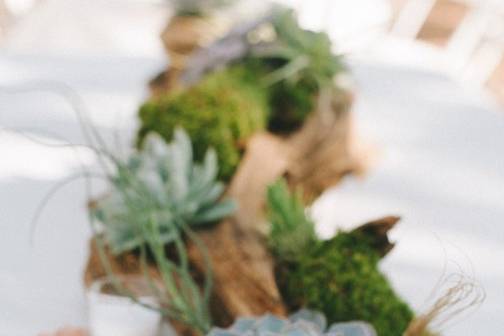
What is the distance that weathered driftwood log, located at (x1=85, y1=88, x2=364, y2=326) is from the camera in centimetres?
88

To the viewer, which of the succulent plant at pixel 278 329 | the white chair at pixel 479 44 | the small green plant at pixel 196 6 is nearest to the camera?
the succulent plant at pixel 278 329

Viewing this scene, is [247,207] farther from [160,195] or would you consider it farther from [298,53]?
[298,53]

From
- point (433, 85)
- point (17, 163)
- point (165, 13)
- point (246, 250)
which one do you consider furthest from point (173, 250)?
point (165, 13)

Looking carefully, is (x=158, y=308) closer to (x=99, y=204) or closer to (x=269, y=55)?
(x=99, y=204)

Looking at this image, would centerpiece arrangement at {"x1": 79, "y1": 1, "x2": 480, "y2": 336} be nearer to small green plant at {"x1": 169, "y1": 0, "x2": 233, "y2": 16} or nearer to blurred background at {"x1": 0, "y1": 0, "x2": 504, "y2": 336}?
blurred background at {"x1": 0, "y1": 0, "x2": 504, "y2": 336}

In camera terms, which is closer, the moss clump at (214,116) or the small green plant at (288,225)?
the small green plant at (288,225)

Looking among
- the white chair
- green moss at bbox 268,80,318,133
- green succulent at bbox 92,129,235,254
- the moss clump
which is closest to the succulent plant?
green succulent at bbox 92,129,235,254

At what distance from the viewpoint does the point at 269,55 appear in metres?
1.29

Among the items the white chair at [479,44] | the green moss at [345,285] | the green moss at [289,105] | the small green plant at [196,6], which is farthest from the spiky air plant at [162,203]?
the white chair at [479,44]

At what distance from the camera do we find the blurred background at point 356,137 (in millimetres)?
1001

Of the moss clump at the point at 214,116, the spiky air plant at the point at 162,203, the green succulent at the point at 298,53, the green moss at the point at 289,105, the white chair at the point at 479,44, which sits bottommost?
the spiky air plant at the point at 162,203

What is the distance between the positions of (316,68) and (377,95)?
1.04ft

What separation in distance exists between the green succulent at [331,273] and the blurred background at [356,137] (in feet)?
0.28

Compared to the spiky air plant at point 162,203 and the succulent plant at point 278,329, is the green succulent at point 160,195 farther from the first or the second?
the succulent plant at point 278,329
